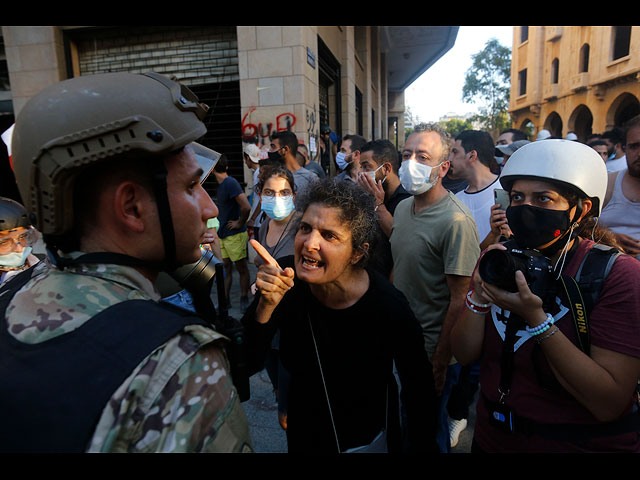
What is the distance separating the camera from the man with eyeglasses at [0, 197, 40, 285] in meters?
2.55

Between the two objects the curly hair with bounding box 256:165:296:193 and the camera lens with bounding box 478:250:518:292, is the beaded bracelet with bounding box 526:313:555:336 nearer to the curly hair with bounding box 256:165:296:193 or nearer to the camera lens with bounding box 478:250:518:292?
the camera lens with bounding box 478:250:518:292

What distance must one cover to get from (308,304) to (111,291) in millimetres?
1144

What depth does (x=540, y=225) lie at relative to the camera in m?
1.61

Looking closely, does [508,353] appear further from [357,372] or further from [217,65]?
[217,65]

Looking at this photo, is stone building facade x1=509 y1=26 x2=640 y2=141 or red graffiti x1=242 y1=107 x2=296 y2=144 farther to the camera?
stone building facade x1=509 y1=26 x2=640 y2=141

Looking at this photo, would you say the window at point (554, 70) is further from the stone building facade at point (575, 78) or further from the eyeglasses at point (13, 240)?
the eyeglasses at point (13, 240)

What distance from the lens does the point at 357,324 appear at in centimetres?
178

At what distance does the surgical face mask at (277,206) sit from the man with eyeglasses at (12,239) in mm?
1771

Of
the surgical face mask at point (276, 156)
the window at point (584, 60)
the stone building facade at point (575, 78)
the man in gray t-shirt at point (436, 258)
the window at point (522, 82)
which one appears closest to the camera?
the man in gray t-shirt at point (436, 258)

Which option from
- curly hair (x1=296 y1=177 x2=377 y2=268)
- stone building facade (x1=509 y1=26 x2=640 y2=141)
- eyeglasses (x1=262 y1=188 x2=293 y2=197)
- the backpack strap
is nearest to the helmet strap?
curly hair (x1=296 y1=177 x2=377 y2=268)

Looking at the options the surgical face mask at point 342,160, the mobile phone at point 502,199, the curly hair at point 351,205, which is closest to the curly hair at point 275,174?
the curly hair at point 351,205

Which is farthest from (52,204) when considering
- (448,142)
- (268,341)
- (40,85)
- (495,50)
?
(495,50)

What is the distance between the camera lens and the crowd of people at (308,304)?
755 millimetres

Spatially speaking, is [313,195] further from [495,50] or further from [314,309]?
[495,50]
